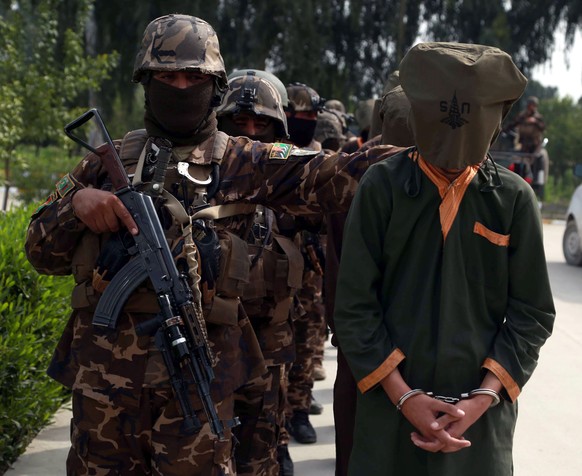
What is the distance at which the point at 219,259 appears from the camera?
3.33 meters

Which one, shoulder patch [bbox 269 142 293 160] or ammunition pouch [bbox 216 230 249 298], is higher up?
shoulder patch [bbox 269 142 293 160]

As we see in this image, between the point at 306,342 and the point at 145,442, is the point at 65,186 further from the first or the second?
the point at 306,342

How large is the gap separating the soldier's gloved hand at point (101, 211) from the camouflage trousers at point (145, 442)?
53 centimetres

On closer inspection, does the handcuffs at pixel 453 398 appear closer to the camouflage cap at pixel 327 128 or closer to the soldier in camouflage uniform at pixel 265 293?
the soldier in camouflage uniform at pixel 265 293

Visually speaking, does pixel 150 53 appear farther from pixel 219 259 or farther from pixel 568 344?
pixel 568 344

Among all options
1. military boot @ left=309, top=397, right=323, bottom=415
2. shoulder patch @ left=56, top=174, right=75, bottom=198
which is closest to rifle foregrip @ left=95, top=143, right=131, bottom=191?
shoulder patch @ left=56, top=174, right=75, bottom=198

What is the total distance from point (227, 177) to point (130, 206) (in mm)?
365

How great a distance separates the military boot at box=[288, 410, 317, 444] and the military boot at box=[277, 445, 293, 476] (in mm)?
667

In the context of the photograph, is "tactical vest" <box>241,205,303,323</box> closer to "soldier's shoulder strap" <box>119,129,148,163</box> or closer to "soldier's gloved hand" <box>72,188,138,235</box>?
"soldier's shoulder strap" <box>119,129,148,163</box>

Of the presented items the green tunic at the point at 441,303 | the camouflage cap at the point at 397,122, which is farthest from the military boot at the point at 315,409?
the green tunic at the point at 441,303

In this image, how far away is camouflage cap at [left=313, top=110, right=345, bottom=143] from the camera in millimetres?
8180

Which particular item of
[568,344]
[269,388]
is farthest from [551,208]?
[269,388]

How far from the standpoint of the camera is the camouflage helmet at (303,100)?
20.9 feet

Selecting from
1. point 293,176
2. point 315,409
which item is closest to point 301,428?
point 315,409
